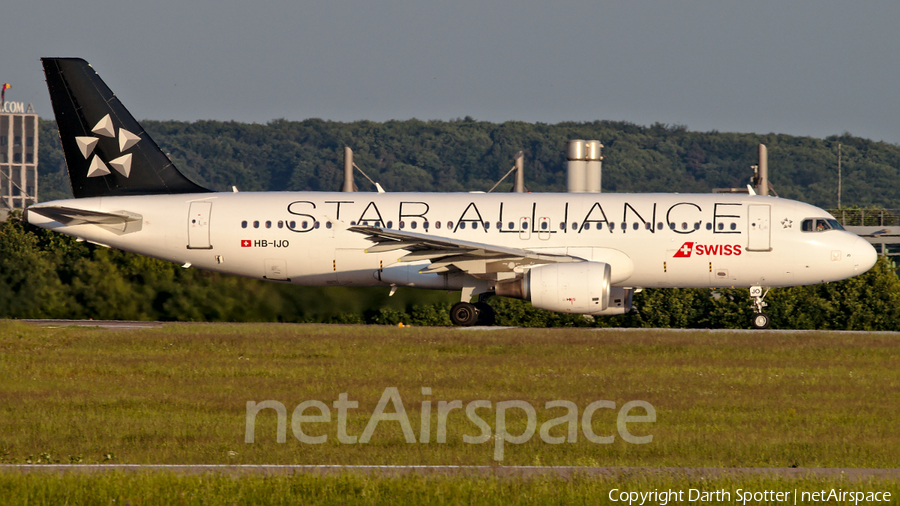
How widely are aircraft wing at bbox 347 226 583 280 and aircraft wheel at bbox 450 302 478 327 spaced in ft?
2.75

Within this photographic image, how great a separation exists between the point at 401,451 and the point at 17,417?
516 cm

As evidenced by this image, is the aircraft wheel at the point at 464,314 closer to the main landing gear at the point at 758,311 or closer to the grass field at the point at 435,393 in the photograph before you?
the grass field at the point at 435,393

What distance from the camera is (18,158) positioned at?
14950 cm

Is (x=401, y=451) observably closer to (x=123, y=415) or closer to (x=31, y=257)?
(x=123, y=415)

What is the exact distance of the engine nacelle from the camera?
23094mm

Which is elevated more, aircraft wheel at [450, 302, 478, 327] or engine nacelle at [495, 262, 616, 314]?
engine nacelle at [495, 262, 616, 314]

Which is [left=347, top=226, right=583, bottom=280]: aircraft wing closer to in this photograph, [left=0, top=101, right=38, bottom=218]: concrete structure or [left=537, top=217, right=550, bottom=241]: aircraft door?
[left=537, top=217, right=550, bottom=241]: aircraft door

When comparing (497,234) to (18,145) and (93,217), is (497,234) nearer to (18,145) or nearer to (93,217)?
(93,217)

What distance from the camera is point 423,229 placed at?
999 inches

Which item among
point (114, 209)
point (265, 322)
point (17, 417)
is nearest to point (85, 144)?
point (114, 209)

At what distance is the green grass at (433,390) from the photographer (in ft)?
37.2

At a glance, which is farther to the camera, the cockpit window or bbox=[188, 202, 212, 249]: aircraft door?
bbox=[188, 202, 212, 249]: aircraft door

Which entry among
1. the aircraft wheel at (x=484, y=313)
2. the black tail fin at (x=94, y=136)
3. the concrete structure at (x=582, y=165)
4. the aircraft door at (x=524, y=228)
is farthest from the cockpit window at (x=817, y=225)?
the black tail fin at (x=94, y=136)

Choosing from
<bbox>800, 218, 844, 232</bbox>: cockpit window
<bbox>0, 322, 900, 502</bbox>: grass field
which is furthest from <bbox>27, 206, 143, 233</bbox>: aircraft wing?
<bbox>800, 218, 844, 232</bbox>: cockpit window
